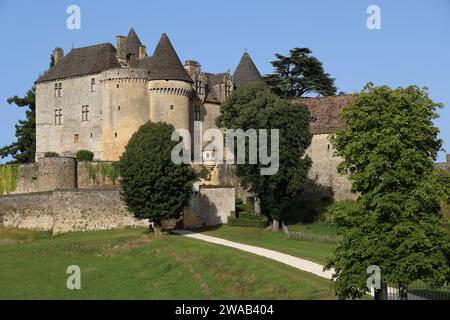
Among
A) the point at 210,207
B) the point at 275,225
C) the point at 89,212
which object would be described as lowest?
the point at 275,225

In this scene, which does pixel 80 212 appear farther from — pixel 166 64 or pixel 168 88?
pixel 166 64

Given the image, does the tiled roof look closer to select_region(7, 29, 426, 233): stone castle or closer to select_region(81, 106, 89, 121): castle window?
select_region(7, 29, 426, 233): stone castle

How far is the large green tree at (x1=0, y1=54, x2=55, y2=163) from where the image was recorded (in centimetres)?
7781

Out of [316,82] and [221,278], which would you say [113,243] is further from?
[316,82]

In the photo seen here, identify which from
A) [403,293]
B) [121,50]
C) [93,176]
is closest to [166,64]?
[121,50]

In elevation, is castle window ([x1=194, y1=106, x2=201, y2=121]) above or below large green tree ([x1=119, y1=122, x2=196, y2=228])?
above

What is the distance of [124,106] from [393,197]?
38031 millimetres

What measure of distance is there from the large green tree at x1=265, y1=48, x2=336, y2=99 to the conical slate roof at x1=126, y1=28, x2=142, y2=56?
11.7 metres

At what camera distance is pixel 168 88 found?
6512cm

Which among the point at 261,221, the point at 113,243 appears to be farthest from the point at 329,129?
the point at 113,243

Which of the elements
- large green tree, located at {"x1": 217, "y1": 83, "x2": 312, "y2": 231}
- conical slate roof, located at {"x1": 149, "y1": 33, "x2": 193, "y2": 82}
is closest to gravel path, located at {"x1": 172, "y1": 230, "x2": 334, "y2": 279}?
large green tree, located at {"x1": 217, "y1": 83, "x2": 312, "y2": 231}

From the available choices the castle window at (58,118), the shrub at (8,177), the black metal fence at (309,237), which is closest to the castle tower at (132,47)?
the castle window at (58,118)

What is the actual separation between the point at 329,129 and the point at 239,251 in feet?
72.7

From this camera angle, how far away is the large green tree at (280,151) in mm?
54531
